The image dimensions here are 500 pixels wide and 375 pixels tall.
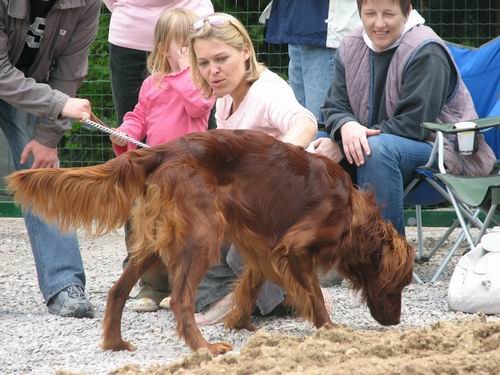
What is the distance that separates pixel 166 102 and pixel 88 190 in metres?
1.64

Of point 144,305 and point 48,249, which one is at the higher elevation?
point 48,249

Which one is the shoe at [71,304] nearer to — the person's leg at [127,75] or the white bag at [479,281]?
the person's leg at [127,75]

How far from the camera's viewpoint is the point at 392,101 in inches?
254

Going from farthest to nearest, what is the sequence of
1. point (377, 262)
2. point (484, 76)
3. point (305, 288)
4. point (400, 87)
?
1. point (484, 76)
2. point (400, 87)
3. point (377, 262)
4. point (305, 288)

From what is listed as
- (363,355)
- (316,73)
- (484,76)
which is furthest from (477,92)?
(363,355)

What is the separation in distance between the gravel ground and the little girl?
565 mm

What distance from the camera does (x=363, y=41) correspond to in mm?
6598

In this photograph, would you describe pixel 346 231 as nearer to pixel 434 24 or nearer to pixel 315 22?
pixel 315 22

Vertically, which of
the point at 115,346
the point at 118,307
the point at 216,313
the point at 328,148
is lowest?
the point at 216,313

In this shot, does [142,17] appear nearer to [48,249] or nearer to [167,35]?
[167,35]

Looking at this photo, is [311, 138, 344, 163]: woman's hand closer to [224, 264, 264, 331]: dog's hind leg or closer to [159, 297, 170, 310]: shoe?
[159, 297, 170, 310]: shoe

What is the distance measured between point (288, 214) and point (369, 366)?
1258 millimetres

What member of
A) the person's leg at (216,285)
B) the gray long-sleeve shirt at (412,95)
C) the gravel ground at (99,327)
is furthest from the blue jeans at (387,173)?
the person's leg at (216,285)

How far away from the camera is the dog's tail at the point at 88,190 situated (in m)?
4.49
